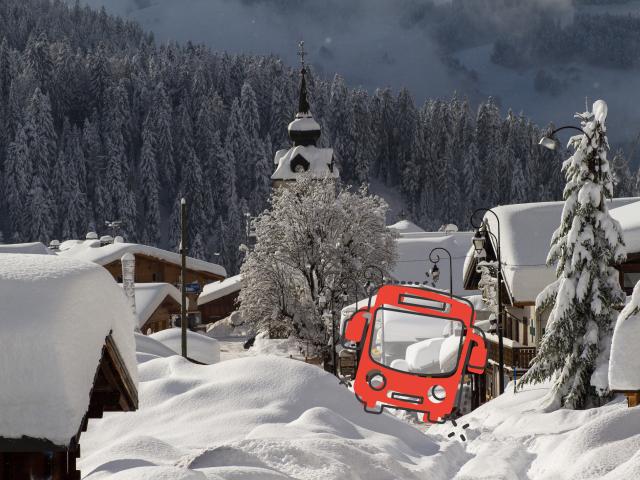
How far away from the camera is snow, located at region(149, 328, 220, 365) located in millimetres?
45844

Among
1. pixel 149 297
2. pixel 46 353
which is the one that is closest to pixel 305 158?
pixel 149 297

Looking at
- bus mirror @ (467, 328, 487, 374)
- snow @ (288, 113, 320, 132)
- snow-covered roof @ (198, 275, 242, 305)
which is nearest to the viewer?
bus mirror @ (467, 328, 487, 374)

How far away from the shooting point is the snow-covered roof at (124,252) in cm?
7012

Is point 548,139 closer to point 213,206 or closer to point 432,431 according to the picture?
point 432,431

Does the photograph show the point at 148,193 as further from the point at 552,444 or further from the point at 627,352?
the point at 627,352

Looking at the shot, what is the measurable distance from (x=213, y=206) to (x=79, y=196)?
2091cm

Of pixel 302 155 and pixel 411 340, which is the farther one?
pixel 302 155

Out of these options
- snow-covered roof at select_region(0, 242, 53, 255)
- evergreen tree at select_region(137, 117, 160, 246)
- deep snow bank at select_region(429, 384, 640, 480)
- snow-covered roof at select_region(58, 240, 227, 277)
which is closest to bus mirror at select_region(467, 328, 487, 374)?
deep snow bank at select_region(429, 384, 640, 480)

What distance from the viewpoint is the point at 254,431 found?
71.7ft

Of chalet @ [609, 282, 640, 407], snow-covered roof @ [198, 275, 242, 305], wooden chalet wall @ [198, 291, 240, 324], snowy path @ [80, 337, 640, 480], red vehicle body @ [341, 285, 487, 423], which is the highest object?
red vehicle body @ [341, 285, 487, 423]

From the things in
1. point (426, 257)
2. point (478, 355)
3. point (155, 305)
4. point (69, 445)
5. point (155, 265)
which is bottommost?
point (155, 305)

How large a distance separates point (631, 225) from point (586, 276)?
4.14 metres

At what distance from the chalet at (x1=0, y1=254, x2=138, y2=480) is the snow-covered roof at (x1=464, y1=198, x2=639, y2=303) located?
96.6ft

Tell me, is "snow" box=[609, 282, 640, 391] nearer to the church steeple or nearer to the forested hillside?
the church steeple
